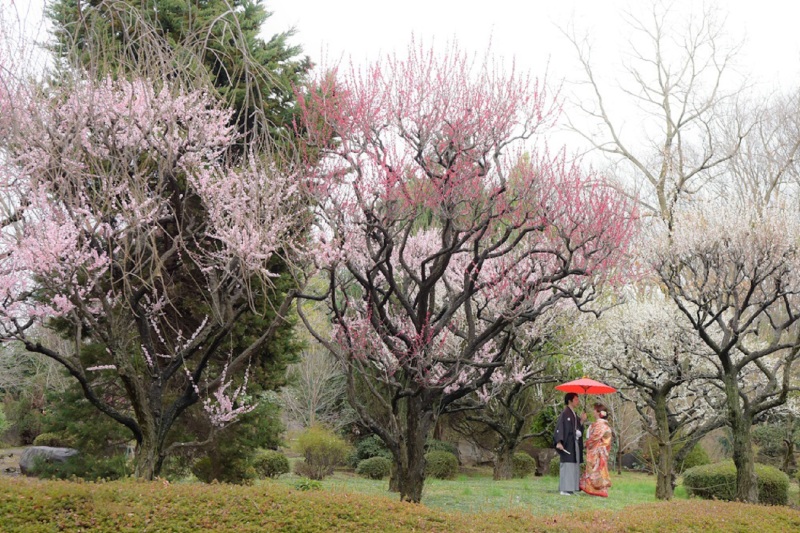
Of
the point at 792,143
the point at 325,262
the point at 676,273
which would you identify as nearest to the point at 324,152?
the point at 325,262

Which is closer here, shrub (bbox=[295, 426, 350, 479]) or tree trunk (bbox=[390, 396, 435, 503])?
tree trunk (bbox=[390, 396, 435, 503])

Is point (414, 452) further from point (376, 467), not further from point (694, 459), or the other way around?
point (694, 459)

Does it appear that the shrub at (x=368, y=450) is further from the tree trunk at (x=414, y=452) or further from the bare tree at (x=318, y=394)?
the tree trunk at (x=414, y=452)

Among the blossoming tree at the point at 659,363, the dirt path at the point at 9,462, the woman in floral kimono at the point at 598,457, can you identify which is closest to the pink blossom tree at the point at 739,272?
the blossoming tree at the point at 659,363

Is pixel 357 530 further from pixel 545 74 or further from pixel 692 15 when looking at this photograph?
pixel 692 15

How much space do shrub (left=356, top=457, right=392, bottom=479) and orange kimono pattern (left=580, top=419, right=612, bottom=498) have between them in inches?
228

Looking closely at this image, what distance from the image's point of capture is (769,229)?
10961 mm

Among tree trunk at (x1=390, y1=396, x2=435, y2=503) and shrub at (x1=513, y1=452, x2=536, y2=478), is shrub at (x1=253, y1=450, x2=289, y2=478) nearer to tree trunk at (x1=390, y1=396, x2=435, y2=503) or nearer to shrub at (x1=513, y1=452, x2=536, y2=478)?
tree trunk at (x1=390, y1=396, x2=435, y2=503)

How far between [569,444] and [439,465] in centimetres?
565

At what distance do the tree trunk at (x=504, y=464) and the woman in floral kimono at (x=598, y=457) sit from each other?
15.3 ft

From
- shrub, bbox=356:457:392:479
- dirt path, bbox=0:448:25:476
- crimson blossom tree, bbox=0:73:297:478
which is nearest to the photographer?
crimson blossom tree, bbox=0:73:297:478

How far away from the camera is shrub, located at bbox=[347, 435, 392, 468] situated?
18.5 meters

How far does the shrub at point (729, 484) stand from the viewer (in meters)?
13.8

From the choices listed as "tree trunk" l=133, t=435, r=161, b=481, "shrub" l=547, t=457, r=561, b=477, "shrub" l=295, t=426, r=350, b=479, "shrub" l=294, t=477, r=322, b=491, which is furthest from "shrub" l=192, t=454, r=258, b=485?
"shrub" l=547, t=457, r=561, b=477
